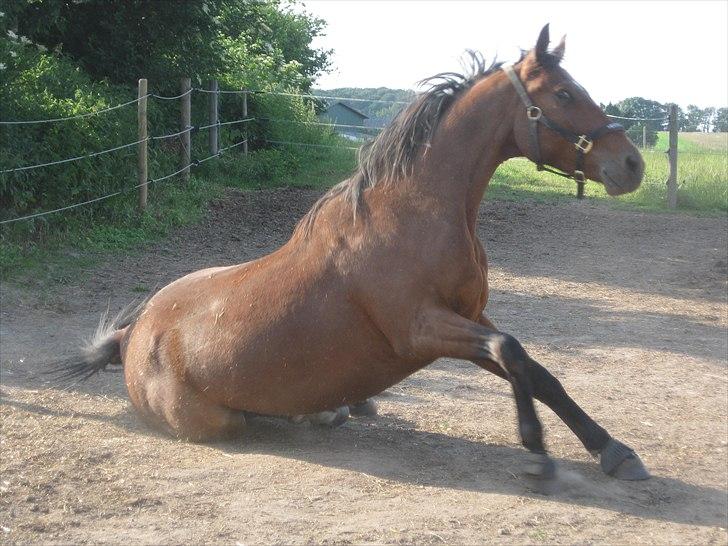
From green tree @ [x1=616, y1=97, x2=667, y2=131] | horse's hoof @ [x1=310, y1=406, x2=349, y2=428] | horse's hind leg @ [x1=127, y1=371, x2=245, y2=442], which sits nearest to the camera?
horse's hind leg @ [x1=127, y1=371, x2=245, y2=442]

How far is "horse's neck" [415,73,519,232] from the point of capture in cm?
467

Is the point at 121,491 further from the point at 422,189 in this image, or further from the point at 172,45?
the point at 172,45

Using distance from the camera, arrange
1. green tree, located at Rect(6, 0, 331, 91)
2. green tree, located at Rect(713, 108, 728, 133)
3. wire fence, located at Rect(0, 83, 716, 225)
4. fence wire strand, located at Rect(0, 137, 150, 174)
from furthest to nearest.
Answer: green tree, located at Rect(713, 108, 728, 133)
green tree, located at Rect(6, 0, 331, 91)
wire fence, located at Rect(0, 83, 716, 225)
fence wire strand, located at Rect(0, 137, 150, 174)

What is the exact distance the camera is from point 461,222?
15.1 ft

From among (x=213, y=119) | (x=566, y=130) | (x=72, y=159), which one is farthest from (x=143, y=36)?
(x=566, y=130)

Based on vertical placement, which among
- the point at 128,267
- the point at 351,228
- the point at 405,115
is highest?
the point at 405,115

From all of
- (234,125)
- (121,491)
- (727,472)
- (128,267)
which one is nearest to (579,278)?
(128,267)

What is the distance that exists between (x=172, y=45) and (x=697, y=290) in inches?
364

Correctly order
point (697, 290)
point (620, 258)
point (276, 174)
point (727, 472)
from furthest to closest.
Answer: point (276, 174) < point (620, 258) < point (697, 290) < point (727, 472)

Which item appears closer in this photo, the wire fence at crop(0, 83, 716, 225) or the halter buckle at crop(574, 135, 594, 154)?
the halter buckle at crop(574, 135, 594, 154)

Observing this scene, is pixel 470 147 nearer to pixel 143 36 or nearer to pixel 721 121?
pixel 143 36

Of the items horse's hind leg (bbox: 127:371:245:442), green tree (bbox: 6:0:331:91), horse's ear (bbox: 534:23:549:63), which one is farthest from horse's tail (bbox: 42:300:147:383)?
green tree (bbox: 6:0:331:91)

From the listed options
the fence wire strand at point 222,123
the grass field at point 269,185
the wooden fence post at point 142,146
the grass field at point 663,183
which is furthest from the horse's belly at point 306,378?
the fence wire strand at point 222,123

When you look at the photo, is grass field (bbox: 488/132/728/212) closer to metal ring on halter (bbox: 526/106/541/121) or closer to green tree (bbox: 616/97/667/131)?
green tree (bbox: 616/97/667/131)
